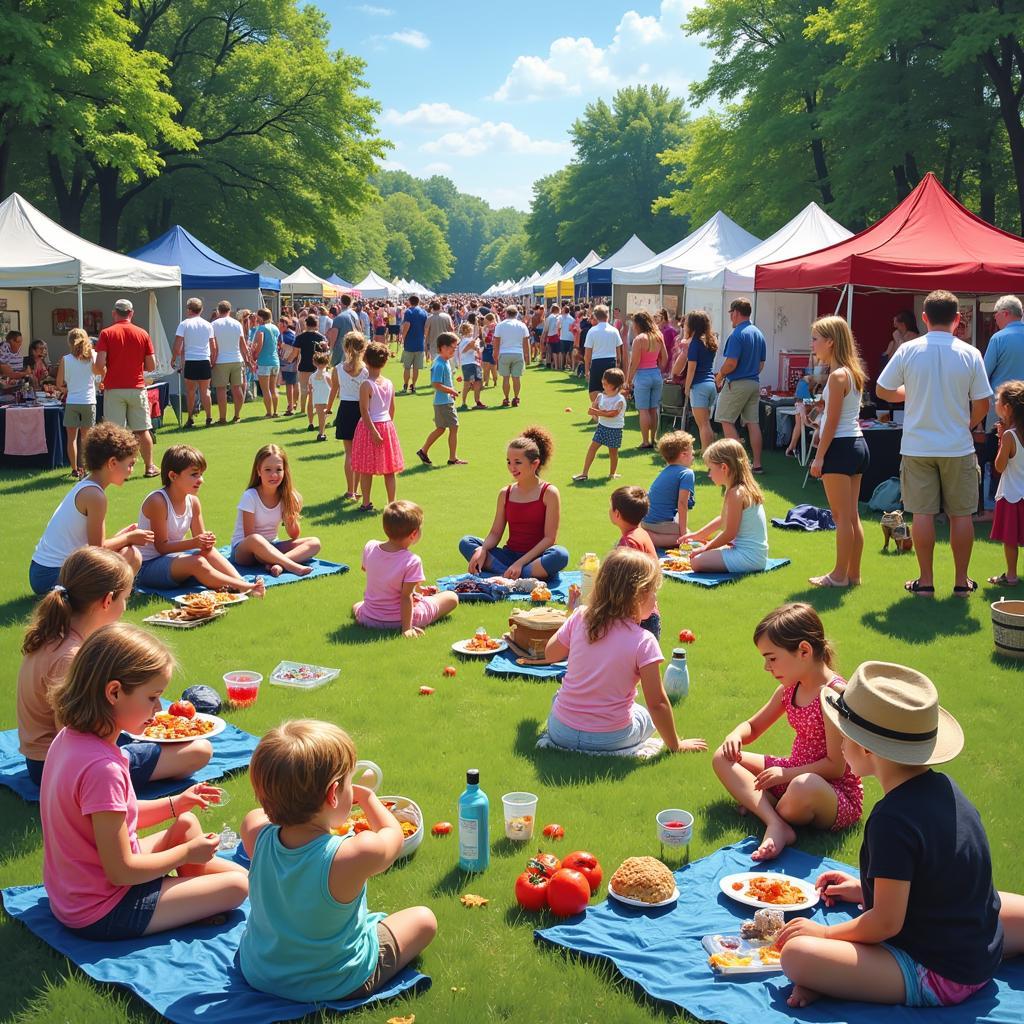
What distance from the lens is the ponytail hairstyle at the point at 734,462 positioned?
30.2 feet

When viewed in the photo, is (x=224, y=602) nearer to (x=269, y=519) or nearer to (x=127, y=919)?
(x=269, y=519)

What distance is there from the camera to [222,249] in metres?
38.4

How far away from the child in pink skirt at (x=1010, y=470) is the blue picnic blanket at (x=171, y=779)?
626 cm

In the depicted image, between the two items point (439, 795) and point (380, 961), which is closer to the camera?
point (380, 961)

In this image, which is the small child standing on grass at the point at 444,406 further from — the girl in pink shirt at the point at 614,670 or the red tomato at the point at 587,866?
the red tomato at the point at 587,866

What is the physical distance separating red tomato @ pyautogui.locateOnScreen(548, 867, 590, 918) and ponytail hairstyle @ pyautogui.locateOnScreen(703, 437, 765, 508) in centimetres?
552

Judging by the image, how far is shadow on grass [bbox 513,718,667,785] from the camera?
538cm

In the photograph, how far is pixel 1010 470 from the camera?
28.7 ft

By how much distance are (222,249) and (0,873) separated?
36609 mm

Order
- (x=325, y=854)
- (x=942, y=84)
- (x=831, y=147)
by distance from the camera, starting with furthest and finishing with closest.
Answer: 1. (x=831, y=147)
2. (x=942, y=84)
3. (x=325, y=854)

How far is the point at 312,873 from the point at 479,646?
4094 millimetres

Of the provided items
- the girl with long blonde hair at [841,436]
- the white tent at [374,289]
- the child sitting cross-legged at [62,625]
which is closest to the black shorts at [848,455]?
the girl with long blonde hair at [841,436]

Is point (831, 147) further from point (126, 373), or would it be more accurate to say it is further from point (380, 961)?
point (380, 961)

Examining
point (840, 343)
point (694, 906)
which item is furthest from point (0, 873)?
point (840, 343)
